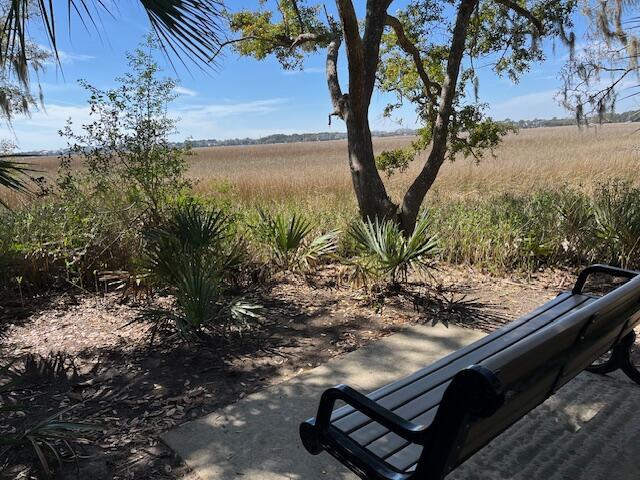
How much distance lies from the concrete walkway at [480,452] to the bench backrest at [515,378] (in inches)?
21.0

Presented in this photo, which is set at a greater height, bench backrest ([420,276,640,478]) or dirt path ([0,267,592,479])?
bench backrest ([420,276,640,478])

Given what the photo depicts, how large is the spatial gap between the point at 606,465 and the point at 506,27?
25.1ft

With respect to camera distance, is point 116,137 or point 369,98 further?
point 369,98

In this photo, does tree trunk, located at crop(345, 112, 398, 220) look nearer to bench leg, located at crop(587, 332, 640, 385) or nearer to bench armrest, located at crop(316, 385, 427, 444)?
bench leg, located at crop(587, 332, 640, 385)

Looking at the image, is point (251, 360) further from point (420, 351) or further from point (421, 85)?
point (421, 85)

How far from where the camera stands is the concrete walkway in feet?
7.67

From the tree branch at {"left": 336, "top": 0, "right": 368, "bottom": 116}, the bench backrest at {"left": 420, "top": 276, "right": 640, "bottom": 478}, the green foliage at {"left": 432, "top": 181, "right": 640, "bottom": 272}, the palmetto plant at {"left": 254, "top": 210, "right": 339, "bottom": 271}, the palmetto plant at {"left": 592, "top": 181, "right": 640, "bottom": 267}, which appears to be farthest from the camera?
the palmetto plant at {"left": 254, "top": 210, "right": 339, "bottom": 271}

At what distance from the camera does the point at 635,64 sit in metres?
7.47

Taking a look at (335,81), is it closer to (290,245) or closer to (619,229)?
(290,245)

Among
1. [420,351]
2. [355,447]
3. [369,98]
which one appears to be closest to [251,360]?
[420,351]

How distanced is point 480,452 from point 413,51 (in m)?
6.53

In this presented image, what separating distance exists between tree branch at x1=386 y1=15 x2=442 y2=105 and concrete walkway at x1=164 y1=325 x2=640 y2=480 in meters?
5.32

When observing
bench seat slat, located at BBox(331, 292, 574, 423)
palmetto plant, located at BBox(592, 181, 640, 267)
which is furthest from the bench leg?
palmetto plant, located at BBox(592, 181, 640, 267)

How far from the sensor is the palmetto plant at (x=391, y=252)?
15.6 ft
